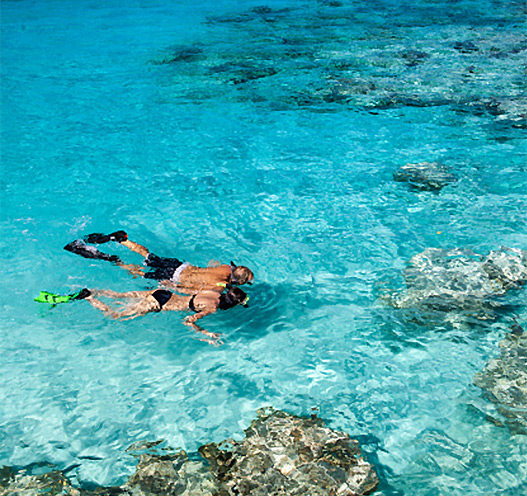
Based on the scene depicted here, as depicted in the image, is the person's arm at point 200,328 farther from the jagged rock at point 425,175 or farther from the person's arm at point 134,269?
the jagged rock at point 425,175

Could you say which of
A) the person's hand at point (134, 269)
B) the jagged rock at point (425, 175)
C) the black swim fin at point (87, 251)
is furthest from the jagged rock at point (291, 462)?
the jagged rock at point (425, 175)

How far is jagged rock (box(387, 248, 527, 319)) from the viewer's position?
6375 mm

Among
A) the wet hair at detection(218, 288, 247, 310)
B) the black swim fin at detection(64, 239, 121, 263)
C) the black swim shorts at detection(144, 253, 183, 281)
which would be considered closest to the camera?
the wet hair at detection(218, 288, 247, 310)

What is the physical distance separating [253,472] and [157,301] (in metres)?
2.48

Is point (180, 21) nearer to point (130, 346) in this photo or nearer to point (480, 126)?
point (480, 126)

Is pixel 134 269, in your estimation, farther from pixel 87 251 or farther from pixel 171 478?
pixel 171 478

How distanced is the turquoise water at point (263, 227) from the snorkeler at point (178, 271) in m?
0.23

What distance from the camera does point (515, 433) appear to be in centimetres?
478

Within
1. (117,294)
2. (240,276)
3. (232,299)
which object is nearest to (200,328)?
(232,299)

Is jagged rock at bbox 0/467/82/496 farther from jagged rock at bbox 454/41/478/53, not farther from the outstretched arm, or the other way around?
jagged rock at bbox 454/41/478/53

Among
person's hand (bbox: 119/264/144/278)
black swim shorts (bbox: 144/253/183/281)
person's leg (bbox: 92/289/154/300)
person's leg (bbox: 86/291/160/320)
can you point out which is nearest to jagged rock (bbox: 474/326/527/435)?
person's leg (bbox: 86/291/160/320)

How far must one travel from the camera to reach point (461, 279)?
6.70 meters

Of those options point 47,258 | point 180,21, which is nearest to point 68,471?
point 47,258

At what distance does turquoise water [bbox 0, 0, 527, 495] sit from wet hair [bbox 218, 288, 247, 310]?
0.29 metres
